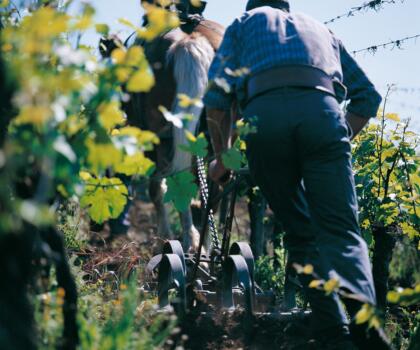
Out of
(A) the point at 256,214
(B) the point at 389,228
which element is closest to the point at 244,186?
(A) the point at 256,214

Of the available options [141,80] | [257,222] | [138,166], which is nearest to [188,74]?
[257,222]

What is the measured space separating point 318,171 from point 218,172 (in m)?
0.74

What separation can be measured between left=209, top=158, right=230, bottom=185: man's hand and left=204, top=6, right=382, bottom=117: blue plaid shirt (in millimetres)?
332

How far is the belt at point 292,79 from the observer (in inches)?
121

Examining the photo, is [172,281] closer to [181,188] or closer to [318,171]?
[181,188]

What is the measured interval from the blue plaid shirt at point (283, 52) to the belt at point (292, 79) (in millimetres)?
25

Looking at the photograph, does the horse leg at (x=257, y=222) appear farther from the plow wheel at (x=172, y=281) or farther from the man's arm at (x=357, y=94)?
the man's arm at (x=357, y=94)

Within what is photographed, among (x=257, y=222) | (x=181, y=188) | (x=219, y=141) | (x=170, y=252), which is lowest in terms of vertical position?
(x=170, y=252)

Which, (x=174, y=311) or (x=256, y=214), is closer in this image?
(x=174, y=311)

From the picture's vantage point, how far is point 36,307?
210 centimetres

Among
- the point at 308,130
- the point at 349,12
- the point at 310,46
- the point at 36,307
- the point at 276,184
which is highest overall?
the point at 349,12

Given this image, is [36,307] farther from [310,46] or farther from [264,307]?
[264,307]

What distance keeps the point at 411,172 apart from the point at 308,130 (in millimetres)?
1239

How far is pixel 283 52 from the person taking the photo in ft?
10.2
